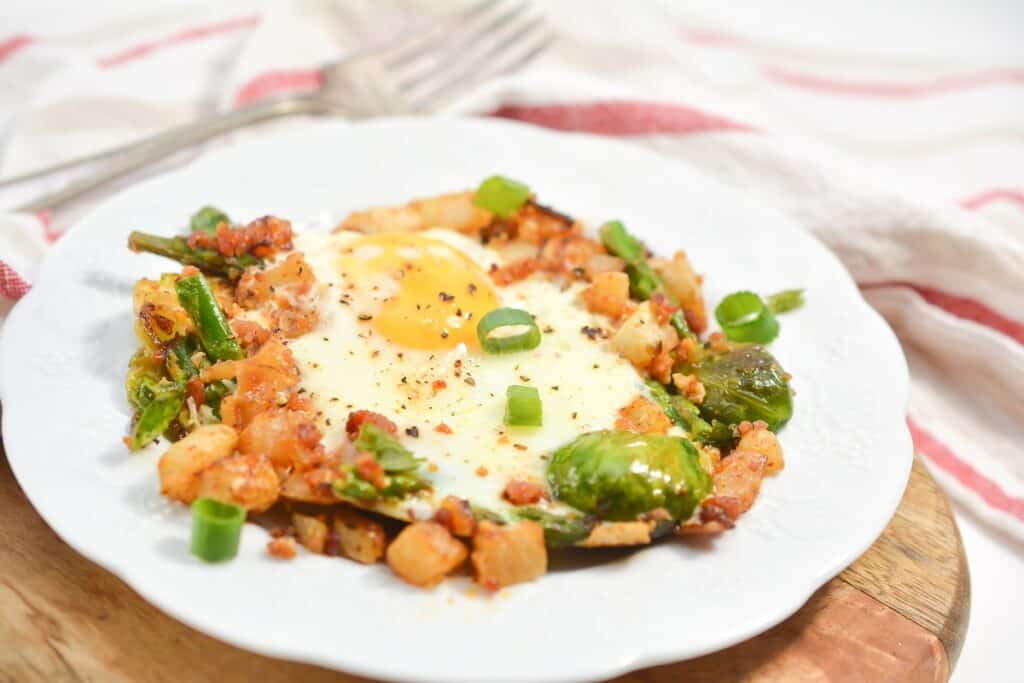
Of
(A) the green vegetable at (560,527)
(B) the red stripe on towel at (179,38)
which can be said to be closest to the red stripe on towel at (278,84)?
(B) the red stripe on towel at (179,38)

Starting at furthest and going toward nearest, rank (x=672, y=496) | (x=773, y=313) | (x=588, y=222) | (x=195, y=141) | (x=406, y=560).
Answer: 1. (x=195, y=141)
2. (x=588, y=222)
3. (x=773, y=313)
4. (x=672, y=496)
5. (x=406, y=560)

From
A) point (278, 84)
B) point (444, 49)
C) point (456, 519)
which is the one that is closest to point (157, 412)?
point (456, 519)

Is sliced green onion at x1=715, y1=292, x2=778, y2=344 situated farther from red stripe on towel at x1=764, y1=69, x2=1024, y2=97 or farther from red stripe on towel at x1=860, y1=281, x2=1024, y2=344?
red stripe on towel at x1=764, y1=69, x2=1024, y2=97

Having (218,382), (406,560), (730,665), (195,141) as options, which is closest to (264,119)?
(195,141)

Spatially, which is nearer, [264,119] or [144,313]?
[144,313]

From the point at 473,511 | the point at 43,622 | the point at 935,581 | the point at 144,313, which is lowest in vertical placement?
the point at 935,581

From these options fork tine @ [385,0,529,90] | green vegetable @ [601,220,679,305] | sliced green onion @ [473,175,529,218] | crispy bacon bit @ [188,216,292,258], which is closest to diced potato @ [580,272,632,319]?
green vegetable @ [601,220,679,305]

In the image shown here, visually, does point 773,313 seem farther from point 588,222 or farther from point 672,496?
point 672,496
